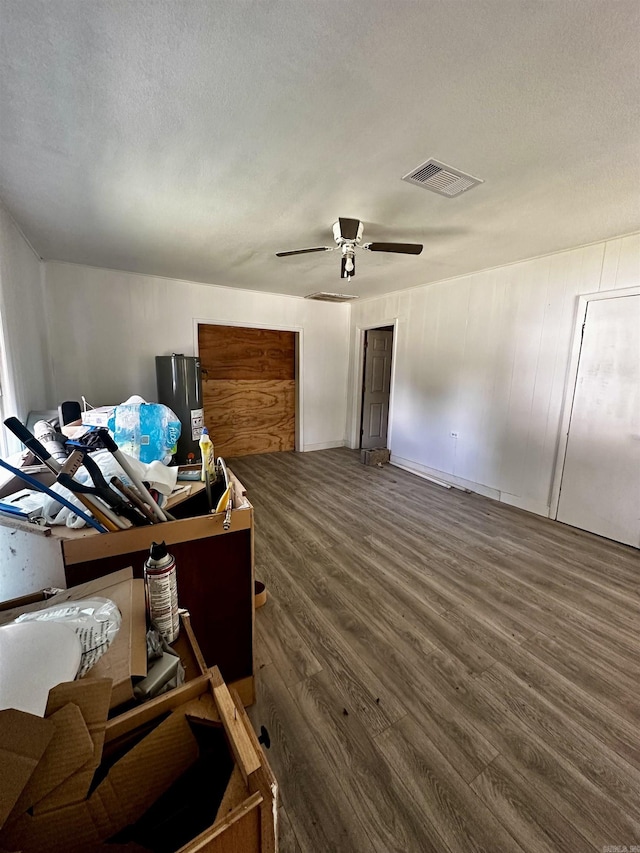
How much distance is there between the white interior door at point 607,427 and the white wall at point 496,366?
166 mm

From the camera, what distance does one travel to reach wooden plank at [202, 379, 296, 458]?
490cm

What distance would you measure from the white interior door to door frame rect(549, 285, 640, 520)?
0.03 m

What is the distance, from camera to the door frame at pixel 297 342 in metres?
4.40

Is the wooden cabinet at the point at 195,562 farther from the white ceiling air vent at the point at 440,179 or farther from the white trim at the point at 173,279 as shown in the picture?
the white trim at the point at 173,279

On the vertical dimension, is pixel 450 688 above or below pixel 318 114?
below

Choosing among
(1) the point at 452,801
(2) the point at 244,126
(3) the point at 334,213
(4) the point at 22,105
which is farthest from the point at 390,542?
(4) the point at 22,105

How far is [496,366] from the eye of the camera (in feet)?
11.7

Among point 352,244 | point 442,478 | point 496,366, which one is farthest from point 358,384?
point 352,244

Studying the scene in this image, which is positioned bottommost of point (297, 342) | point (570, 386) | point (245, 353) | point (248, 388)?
point (248, 388)

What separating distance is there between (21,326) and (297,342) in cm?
333

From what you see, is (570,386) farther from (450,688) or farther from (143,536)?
(143,536)

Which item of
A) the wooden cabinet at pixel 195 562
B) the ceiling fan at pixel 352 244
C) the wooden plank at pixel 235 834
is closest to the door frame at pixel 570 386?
the ceiling fan at pixel 352 244

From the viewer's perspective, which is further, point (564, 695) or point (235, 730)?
point (564, 695)

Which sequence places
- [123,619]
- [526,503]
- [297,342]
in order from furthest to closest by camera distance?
[297,342]
[526,503]
[123,619]
